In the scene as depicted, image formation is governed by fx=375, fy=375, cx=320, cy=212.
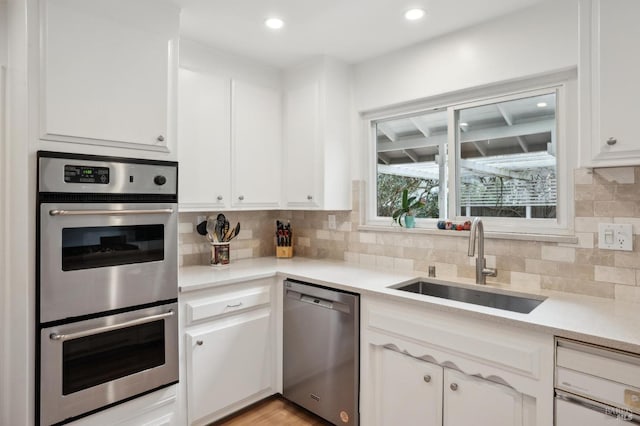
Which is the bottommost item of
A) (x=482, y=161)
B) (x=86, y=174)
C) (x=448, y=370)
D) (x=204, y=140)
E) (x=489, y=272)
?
(x=448, y=370)

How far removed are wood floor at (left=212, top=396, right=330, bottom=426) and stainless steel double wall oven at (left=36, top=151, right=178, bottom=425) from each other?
593 millimetres

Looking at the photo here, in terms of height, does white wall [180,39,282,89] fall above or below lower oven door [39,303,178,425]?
above

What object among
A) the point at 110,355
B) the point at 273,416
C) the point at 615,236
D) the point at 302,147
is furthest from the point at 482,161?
the point at 110,355

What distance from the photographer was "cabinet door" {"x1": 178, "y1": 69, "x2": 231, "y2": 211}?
2.39 meters

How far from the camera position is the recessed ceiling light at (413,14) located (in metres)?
2.03

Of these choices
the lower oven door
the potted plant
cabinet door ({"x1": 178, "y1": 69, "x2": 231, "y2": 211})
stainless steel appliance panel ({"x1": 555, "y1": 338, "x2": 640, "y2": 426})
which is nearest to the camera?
stainless steel appliance panel ({"x1": 555, "y1": 338, "x2": 640, "y2": 426})

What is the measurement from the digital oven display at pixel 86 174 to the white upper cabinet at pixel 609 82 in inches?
83.2

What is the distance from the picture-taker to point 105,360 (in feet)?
5.68

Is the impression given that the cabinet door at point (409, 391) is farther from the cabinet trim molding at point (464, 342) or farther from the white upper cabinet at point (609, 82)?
the white upper cabinet at point (609, 82)

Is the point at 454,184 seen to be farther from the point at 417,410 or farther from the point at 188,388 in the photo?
the point at 188,388

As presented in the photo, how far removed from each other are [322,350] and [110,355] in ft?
3.62

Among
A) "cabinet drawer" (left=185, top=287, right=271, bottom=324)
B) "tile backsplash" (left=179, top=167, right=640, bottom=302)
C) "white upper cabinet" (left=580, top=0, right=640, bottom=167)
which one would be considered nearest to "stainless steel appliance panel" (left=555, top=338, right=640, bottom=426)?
"tile backsplash" (left=179, top=167, right=640, bottom=302)

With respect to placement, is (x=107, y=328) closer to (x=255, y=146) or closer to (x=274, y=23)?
(x=255, y=146)

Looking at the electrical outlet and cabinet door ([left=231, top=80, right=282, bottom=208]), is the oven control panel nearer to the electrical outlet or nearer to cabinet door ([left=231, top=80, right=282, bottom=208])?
cabinet door ([left=231, top=80, right=282, bottom=208])
